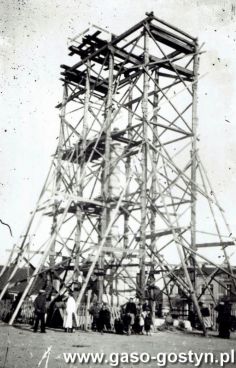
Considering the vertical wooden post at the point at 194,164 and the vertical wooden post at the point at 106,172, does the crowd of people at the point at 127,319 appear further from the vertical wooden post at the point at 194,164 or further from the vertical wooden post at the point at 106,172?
the vertical wooden post at the point at 194,164

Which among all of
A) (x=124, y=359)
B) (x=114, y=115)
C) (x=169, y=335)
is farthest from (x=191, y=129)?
(x=124, y=359)

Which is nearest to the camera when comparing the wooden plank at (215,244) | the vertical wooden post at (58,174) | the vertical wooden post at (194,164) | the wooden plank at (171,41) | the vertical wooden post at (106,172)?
the vertical wooden post at (106,172)

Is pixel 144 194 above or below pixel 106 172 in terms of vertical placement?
below

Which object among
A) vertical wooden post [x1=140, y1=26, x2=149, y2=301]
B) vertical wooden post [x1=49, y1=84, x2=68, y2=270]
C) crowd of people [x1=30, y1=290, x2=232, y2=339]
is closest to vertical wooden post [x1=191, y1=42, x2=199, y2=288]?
vertical wooden post [x1=140, y1=26, x2=149, y2=301]

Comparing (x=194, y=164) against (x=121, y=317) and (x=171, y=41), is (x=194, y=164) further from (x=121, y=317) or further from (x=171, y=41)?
(x=121, y=317)

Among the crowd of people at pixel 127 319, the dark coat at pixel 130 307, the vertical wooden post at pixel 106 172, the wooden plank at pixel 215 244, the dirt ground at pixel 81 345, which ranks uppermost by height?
the vertical wooden post at pixel 106 172

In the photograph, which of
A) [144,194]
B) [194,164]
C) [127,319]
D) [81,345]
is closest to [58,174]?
[144,194]

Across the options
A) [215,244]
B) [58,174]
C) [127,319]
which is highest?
[58,174]

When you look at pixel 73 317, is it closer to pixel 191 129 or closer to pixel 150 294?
pixel 150 294

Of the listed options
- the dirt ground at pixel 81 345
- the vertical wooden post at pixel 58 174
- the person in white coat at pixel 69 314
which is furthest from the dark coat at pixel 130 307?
the vertical wooden post at pixel 58 174

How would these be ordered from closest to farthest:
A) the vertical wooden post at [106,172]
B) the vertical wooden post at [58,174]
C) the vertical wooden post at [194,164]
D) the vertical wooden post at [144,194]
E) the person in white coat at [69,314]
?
the person in white coat at [69,314] → the vertical wooden post at [144,194] → the vertical wooden post at [106,172] → the vertical wooden post at [194,164] → the vertical wooden post at [58,174]
